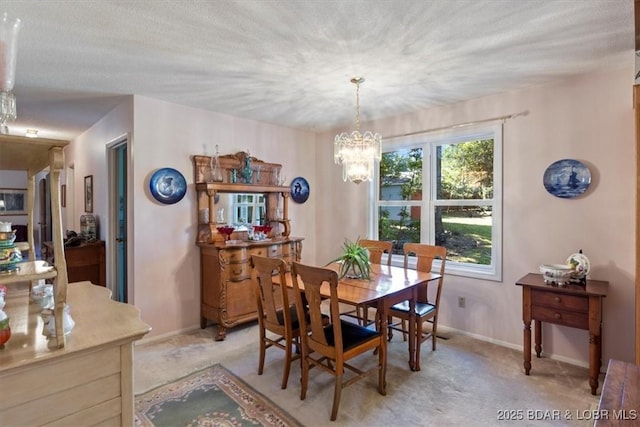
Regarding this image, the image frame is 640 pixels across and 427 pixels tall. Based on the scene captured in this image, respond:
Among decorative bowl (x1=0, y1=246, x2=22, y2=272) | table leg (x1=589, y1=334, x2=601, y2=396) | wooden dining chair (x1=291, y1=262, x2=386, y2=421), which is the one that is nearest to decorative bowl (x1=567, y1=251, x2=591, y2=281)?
table leg (x1=589, y1=334, x2=601, y2=396)

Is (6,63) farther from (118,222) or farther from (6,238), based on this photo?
(118,222)

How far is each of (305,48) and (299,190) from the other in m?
2.64

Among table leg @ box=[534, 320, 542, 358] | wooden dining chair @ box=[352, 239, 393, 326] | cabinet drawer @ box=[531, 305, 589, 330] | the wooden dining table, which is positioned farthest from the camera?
wooden dining chair @ box=[352, 239, 393, 326]

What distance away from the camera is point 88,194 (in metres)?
4.79

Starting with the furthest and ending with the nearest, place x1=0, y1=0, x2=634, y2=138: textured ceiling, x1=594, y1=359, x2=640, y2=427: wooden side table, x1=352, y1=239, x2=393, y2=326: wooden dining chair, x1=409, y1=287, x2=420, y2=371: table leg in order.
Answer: x1=352, y1=239, x2=393, y2=326: wooden dining chair, x1=409, y1=287, x2=420, y2=371: table leg, x1=0, y1=0, x2=634, y2=138: textured ceiling, x1=594, y1=359, x2=640, y2=427: wooden side table

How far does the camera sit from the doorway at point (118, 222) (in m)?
3.98

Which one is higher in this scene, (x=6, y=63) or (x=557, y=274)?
(x=6, y=63)

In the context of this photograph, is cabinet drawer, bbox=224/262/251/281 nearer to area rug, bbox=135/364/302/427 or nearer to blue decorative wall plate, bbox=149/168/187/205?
blue decorative wall plate, bbox=149/168/187/205

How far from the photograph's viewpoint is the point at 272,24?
2.04m

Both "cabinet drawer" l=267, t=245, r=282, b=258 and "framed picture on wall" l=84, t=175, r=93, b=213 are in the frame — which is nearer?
"cabinet drawer" l=267, t=245, r=282, b=258

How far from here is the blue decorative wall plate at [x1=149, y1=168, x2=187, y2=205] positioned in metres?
3.43

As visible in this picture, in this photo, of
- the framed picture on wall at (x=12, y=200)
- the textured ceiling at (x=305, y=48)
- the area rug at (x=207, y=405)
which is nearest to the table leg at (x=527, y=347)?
the area rug at (x=207, y=405)

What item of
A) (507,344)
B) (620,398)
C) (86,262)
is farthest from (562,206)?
(86,262)

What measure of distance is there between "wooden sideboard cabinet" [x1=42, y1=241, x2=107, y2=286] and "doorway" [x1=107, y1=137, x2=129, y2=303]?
361mm
